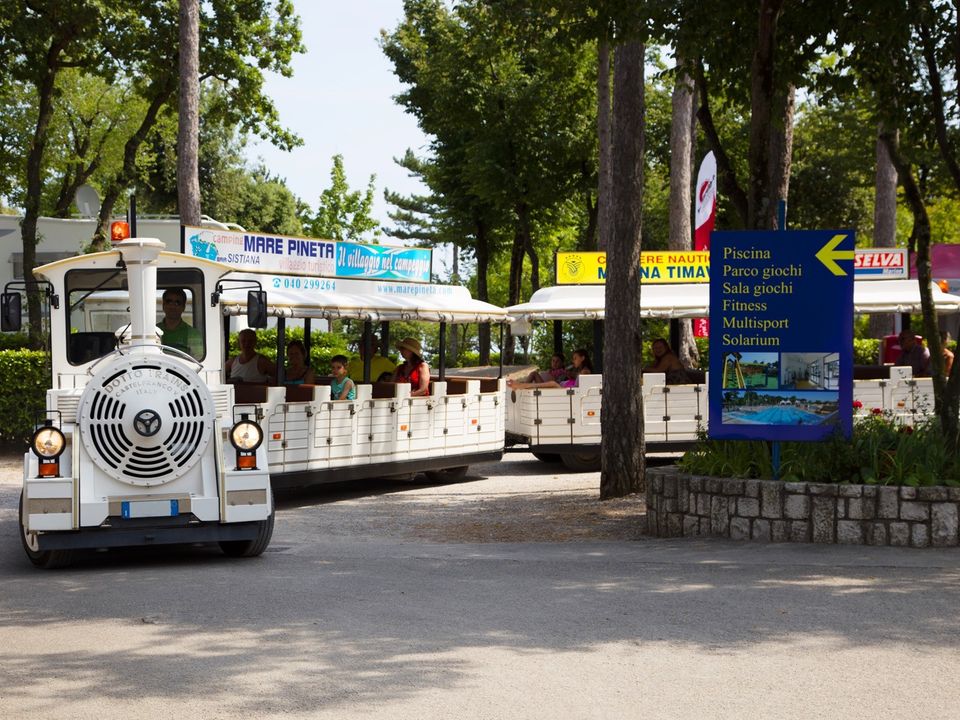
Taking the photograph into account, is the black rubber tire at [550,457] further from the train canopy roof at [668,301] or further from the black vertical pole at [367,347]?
the black vertical pole at [367,347]

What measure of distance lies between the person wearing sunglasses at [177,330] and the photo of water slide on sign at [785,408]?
15.7ft

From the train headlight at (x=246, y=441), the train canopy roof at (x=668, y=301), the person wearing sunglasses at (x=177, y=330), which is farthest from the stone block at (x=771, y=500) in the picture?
the train canopy roof at (x=668, y=301)

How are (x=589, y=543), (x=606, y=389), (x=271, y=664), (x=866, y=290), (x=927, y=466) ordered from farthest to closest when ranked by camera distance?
1. (x=866, y=290)
2. (x=606, y=389)
3. (x=589, y=543)
4. (x=927, y=466)
5. (x=271, y=664)

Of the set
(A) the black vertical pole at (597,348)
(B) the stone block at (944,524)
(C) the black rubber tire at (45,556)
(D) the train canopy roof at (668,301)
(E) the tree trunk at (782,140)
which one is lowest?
(C) the black rubber tire at (45,556)

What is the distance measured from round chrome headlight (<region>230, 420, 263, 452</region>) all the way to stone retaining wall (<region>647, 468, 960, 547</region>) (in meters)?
3.93

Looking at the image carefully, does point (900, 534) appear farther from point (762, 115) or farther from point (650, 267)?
point (650, 267)

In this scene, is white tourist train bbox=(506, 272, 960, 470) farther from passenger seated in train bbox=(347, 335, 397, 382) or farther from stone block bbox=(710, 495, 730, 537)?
stone block bbox=(710, 495, 730, 537)

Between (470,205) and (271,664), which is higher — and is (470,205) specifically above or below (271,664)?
above

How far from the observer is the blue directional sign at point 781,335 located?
1169 cm

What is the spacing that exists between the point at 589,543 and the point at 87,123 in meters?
36.8

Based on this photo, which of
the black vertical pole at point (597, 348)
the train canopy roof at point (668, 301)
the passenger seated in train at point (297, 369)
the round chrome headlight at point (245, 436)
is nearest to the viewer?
the round chrome headlight at point (245, 436)

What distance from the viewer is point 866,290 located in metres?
21.7

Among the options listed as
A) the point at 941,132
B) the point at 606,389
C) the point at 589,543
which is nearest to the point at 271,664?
the point at 589,543

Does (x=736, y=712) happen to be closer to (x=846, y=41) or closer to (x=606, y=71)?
(x=846, y=41)
